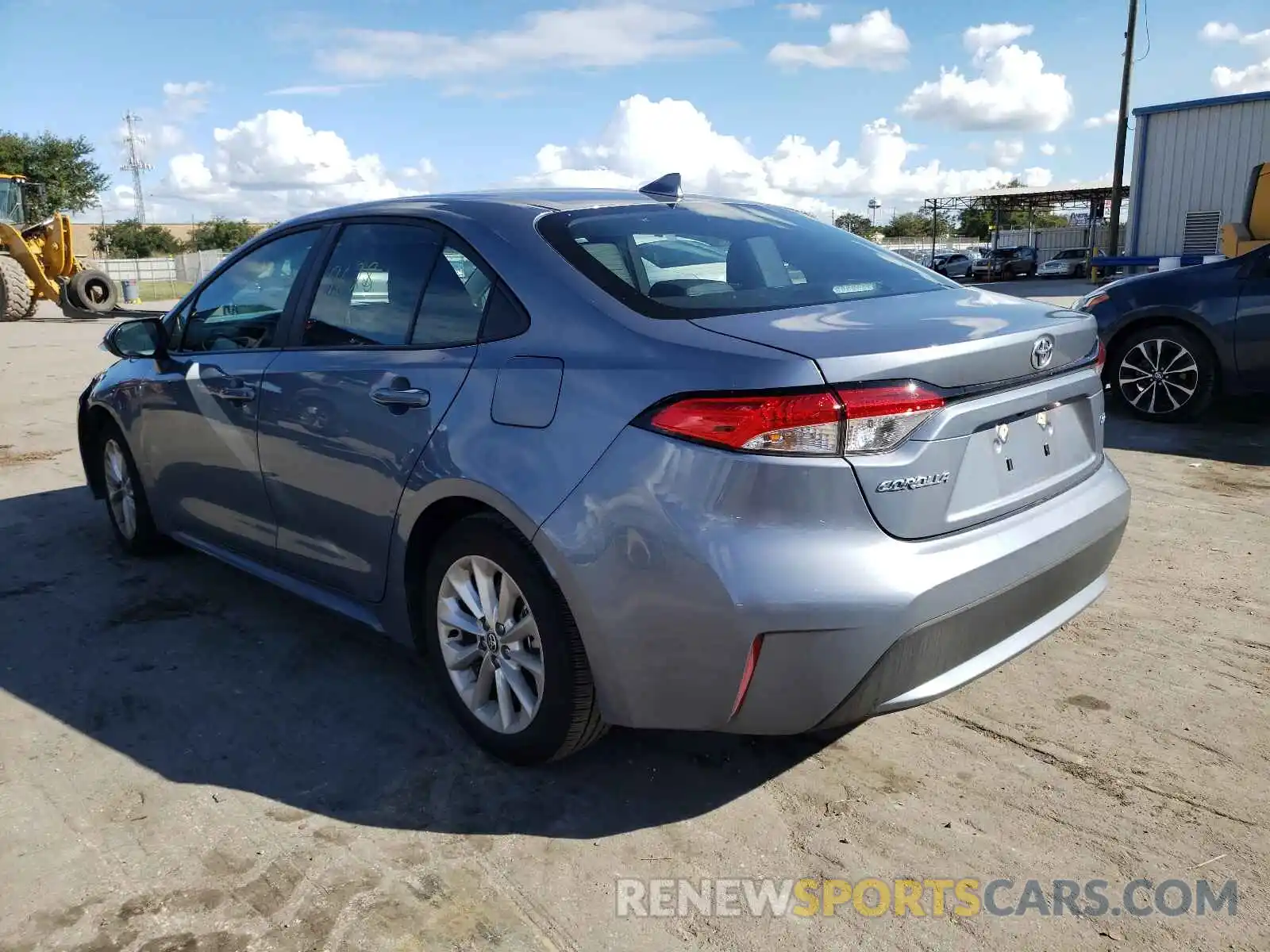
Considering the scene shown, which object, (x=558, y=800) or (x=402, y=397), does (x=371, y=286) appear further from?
(x=558, y=800)

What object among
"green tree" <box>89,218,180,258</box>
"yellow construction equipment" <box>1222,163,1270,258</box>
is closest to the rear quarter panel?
"yellow construction equipment" <box>1222,163,1270,258</box>

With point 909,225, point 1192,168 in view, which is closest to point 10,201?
point 1192,168

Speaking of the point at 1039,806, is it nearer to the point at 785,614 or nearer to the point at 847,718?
the point at 847,718

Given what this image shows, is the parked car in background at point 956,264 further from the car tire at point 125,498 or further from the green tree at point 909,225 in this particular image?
the green tree at point 909,225

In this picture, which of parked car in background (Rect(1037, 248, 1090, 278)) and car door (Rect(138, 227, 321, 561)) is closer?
car door (Rect(138, 227, 321, 561))

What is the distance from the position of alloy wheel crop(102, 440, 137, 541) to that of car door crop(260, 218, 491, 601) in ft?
5.07

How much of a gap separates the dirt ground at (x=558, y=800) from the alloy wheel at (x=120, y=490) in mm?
814

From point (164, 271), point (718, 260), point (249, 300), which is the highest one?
point (718, 260)

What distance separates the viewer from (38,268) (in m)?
22.9

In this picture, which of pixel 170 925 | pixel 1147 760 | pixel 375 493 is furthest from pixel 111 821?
pixel 1147 760

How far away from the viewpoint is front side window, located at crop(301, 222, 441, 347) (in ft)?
10.7

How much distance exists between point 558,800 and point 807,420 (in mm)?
1291

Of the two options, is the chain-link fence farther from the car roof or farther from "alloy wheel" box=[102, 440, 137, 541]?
the car roof

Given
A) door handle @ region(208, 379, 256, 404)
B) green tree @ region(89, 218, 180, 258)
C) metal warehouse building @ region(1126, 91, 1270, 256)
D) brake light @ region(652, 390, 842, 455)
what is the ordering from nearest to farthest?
brake light @ region(652, 390, 842, 455)
door handle @ region(208, 379, 256, 404)
metal warehouse building @ region(1126, 91, 1270, 256)
green tree @ region(89, 218, 180, 258)
